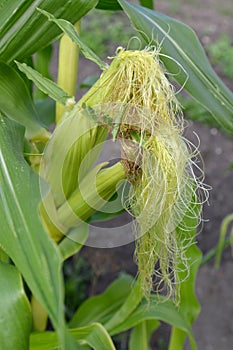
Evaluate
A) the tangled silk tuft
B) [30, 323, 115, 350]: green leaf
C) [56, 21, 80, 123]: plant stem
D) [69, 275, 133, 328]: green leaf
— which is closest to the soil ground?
[69, 275, 133, 328]: green leaf

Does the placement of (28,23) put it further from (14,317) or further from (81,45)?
(14,317)

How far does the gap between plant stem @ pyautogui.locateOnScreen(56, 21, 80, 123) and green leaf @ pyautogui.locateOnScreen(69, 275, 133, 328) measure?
1.35ft

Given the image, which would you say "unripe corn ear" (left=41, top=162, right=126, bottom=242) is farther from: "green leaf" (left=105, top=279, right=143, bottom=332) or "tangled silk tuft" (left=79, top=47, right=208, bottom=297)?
"green leaf" (left=105, top=279, right=143, bottom=332)

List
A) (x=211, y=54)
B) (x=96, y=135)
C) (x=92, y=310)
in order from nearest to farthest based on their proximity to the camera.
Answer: (x=96, y=135)
(x=92, y=310)
(x=211, y=54)

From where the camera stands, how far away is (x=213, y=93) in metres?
A: 0.56

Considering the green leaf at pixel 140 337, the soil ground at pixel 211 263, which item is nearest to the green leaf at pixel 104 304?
the green leaf at pixel 140 337

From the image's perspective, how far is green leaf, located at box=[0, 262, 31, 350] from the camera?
1.28ft

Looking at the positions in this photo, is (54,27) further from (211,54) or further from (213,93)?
(211,54)

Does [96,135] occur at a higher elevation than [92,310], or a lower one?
higher

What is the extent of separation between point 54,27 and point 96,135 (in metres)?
0.13

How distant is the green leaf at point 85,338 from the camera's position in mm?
595

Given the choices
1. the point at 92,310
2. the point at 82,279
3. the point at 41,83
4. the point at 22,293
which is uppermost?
the point at 41,83

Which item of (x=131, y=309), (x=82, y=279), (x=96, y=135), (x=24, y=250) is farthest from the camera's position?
(x=82, y=279)

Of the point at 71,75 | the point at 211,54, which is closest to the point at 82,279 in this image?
the point at 71,75
